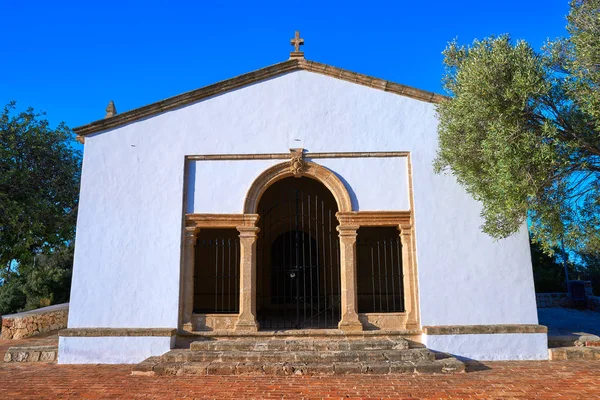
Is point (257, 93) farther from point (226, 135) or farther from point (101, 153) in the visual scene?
point (101, 153)

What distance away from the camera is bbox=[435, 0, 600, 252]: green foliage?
7.22 meters

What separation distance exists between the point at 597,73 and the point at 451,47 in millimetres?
2759

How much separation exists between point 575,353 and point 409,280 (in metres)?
3.38

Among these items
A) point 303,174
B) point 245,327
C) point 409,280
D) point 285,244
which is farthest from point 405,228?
point 285,244

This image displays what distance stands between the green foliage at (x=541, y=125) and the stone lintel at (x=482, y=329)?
2010 mm

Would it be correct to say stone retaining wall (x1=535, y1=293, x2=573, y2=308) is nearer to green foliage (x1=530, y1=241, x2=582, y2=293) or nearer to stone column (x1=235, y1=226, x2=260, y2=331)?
green foliage (x1=530, y1=241, x2=582, y2=293)

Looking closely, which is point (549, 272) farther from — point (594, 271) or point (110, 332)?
point (110, 332)

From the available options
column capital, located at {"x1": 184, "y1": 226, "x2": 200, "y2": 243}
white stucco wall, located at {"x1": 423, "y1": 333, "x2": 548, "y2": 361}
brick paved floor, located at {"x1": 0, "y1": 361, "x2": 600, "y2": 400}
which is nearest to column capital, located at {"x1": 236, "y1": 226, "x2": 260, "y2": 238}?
column capital, located at {"x1": 184, "y1": 226, "x2": 200, "y2": 243}

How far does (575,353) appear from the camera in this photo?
8898 millimetres

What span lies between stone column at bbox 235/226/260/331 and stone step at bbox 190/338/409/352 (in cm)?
37

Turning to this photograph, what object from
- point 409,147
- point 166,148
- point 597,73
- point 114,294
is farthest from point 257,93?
point 597,73

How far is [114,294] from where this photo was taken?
9.39m

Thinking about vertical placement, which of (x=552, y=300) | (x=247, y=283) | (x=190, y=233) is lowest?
(x=552, y=300)

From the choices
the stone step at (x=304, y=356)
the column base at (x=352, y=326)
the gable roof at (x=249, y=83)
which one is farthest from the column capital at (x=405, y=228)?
the gable roof at (x=249, y=83)
